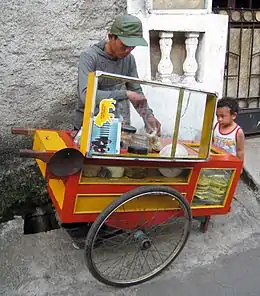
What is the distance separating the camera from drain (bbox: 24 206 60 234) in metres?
3.51

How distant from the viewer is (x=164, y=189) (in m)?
2.63

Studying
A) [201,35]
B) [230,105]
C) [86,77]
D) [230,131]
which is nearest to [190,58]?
[201,35]

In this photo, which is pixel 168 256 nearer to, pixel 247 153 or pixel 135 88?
pixel 135 88

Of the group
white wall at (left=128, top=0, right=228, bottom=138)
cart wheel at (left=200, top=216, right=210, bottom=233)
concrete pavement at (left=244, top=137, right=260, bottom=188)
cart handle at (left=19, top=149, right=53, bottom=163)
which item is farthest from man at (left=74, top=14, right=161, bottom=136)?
concrete pavement at (left=244, top=137, right=260, bottom=188)

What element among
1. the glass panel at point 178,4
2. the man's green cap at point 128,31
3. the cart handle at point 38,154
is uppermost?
the glass panel at point 178,4

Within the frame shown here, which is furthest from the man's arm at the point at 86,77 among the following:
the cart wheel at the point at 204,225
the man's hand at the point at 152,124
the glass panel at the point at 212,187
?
the cart wheel at the point at 204,225

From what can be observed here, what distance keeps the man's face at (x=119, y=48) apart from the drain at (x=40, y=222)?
5.05 ft

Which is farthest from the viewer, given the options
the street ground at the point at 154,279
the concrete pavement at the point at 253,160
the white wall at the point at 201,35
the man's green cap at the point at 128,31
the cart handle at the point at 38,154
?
the concrete pavement at the point at 253,160

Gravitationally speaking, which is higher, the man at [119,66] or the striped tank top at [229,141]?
the man at [119,66]

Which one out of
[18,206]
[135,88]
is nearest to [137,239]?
[135,88]

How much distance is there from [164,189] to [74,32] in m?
1.88

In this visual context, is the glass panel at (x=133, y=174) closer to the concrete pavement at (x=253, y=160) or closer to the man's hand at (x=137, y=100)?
the man's hand at (x=137, y=100)

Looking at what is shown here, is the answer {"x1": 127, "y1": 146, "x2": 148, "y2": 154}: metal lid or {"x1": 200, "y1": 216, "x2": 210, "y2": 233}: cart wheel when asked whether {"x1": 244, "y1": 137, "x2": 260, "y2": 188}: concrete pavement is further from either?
{"x1": 127, "y1": 146, "x2": 148, "y2": 154}: metal lid

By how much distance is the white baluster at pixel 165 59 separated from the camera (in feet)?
12.9
